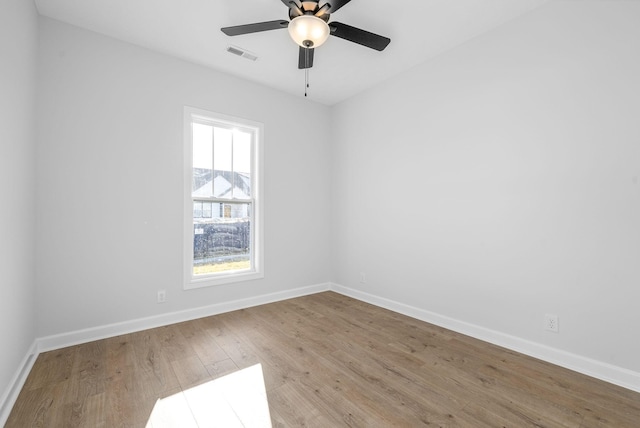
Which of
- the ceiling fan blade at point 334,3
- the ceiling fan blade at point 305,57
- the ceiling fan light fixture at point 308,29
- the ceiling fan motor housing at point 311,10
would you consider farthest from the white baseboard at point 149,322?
the ceiling fan blade at point 334,3

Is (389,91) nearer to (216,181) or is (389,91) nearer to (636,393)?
(216,181)

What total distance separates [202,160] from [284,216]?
4.26 feet

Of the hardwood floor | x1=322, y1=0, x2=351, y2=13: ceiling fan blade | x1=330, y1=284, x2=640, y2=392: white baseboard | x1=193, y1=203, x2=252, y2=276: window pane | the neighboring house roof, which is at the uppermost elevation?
x1=322, y1=0, x2=351, y2=13: ceiling fan blade

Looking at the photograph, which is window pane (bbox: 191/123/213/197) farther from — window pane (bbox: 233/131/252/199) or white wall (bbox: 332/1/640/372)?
white wall (bbox: 332/1/640/372)

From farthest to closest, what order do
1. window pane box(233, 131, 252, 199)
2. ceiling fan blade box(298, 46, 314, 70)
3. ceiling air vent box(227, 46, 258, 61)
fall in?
window pane box(233, 131, 252, 199) → ceiling air vent box(227, 46, 258, 61) → ceiling fan blade box(298, 46, 314, 70)

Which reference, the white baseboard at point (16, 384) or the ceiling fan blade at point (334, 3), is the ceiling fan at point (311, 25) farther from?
the white baseboard at point (16, 384)

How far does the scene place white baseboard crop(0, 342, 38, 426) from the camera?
5.45ft

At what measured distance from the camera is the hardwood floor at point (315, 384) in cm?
168

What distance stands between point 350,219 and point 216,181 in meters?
1.95

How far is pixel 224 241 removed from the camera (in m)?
3.63

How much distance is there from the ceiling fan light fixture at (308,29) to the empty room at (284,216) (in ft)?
0.05

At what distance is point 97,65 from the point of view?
9.02ft

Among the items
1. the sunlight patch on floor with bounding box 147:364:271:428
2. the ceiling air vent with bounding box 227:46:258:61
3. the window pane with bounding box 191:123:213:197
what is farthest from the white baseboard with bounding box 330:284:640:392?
the ceiling air vent with bounding box 227:46:258:61

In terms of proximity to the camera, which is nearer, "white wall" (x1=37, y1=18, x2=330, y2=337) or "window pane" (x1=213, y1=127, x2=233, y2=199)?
"white wall" (x1=37, y1=18, x2=330, y2=337)
